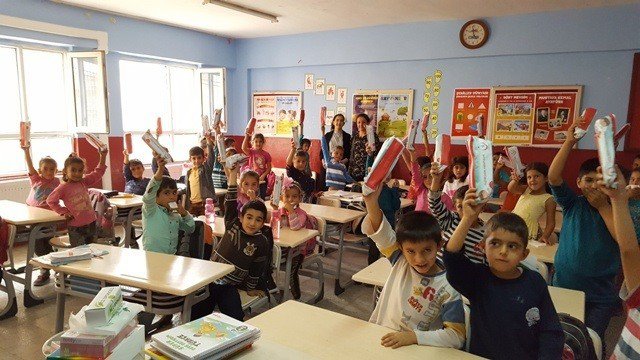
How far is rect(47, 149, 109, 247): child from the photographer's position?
345cm

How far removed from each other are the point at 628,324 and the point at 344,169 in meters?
3.98

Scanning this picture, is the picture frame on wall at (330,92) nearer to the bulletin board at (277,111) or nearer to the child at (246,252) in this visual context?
the bulletin board at (277,111)

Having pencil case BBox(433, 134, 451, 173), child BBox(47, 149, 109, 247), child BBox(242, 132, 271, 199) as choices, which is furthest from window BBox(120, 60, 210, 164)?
pencil case BBox(433, 134, 451, 173)

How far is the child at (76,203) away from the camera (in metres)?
3.45

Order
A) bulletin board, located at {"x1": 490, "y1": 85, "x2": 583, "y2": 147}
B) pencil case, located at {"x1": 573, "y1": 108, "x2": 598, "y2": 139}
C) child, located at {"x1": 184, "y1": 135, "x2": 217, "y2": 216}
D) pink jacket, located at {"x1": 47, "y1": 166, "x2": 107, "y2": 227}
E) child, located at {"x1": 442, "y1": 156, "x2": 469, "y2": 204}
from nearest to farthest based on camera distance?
pencil case, located at {"x1": 573, "y1": 108, "x2": 598, "y2": 139} → pink jacket, located at {"x1": 47, "y1": 166, "x2": 107, "y2": 227} → child, located at {"x1": 442, "y1": 156, "x2": 469, "y2": 204} → child, located at {"x1": 184, "y1": 135, "x2": 217, "y2": 216} → bulletin board, located at {"x1": 490, "y1": 85, "x2": 583, "y2": 147}

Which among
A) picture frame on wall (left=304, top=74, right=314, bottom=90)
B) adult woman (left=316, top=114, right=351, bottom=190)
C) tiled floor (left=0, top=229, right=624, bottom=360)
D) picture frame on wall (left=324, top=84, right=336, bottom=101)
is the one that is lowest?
tiled floor (left=0, top=229, right=624, bottom=360)

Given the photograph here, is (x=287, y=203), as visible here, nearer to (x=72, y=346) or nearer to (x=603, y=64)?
(x=72, y=346)

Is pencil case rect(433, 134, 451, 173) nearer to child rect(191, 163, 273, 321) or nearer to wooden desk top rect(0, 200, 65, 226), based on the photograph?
child rect(191, 163, 273, 321)

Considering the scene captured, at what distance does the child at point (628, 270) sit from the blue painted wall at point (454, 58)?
420cm

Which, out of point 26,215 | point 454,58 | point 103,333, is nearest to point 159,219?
point 26,215

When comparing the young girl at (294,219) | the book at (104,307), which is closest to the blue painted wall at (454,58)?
the young girl at (294,219)

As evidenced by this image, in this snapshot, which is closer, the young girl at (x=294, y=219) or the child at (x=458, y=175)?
the young girl at (x=294, y=219)

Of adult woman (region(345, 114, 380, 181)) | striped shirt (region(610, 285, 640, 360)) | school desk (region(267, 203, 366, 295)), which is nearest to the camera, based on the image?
striped shirt (region(610, 285, 640, 360))

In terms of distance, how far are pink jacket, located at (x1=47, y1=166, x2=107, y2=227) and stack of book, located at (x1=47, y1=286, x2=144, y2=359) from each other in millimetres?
2706
